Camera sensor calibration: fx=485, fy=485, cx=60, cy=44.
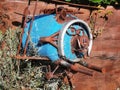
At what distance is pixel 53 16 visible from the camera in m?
5.14

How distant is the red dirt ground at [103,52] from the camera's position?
18.2ft

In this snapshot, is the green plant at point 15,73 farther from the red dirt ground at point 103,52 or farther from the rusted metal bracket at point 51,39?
the red dirt ground at point 103,52

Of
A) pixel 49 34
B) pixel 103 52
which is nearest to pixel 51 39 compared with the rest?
pixel 49 34

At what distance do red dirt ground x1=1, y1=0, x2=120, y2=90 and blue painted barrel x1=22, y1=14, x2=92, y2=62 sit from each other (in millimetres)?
399

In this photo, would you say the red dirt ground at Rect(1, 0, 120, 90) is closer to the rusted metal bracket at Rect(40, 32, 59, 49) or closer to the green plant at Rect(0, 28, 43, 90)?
the green plant at Rect(0, 28, 43, 90)

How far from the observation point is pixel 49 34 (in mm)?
5047

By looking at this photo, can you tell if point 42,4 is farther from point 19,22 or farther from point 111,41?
point 111,41

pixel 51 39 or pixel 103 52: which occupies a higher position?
pixel 51 39

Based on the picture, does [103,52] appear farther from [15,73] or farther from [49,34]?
[15,73]

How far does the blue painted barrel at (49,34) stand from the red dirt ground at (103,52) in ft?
1.31

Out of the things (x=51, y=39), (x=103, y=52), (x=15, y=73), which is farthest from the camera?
(x=103, y=52)

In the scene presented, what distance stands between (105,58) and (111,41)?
210 millimetres

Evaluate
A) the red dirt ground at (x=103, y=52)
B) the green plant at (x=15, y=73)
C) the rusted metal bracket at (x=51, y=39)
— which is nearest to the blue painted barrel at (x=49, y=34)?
the rusted metal bracket at (x=51, y=39)

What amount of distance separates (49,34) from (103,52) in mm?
852
